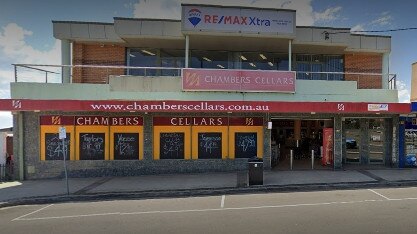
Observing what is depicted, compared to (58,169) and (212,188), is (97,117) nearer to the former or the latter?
(58,169)

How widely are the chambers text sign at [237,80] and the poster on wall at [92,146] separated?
Answer: 195 inches

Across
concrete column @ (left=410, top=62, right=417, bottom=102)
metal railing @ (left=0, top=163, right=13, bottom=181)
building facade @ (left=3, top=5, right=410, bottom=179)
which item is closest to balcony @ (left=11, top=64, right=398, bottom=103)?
building facade @ (left=3, top=5, right=410, bottom=179)

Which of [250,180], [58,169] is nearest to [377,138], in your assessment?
[250,180]

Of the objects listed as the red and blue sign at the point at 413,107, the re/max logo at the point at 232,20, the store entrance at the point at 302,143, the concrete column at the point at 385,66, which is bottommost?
the store entrance at the point at 302,143

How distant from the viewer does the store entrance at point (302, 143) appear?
51.9 ft

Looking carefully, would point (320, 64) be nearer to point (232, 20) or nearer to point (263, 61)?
point (263, 61)

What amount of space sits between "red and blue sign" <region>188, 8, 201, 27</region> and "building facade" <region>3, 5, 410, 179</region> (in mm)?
51

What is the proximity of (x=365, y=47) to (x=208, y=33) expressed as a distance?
32.3ft

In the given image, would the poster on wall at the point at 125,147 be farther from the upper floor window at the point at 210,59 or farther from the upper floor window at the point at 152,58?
the upper floor window at the point at 210,59

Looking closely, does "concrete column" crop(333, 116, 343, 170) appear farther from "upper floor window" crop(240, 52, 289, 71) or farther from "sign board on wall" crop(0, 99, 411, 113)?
"upper floor window" crop(240, 52, 289, 71)

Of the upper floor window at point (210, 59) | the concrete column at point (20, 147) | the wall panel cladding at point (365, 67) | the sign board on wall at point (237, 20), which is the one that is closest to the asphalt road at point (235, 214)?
the concrete column at point (20, 147)

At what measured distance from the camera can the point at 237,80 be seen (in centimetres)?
1445

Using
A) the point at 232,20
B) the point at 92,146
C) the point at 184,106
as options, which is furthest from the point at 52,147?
the point at 232,20

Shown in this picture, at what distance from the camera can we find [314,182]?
1191 cm
